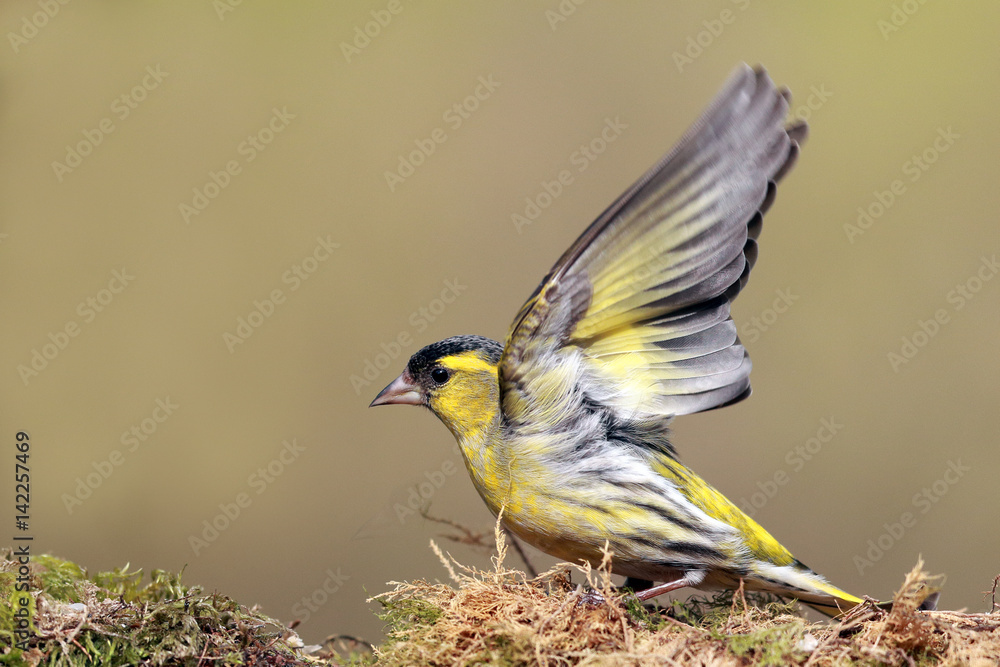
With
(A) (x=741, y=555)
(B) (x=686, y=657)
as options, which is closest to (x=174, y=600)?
(B) (x=686, y=657)

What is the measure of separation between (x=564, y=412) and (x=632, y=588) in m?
0.87

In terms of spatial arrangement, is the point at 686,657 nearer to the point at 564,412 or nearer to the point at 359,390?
the point at 564,412

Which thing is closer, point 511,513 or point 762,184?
point 762,184

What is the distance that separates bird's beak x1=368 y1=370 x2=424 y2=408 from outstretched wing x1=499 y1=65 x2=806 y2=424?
50 cm

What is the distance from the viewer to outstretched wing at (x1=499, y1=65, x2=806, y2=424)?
2650 millimetres

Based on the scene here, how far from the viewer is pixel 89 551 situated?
23.6 feet

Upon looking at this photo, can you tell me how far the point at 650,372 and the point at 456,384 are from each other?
837mm
